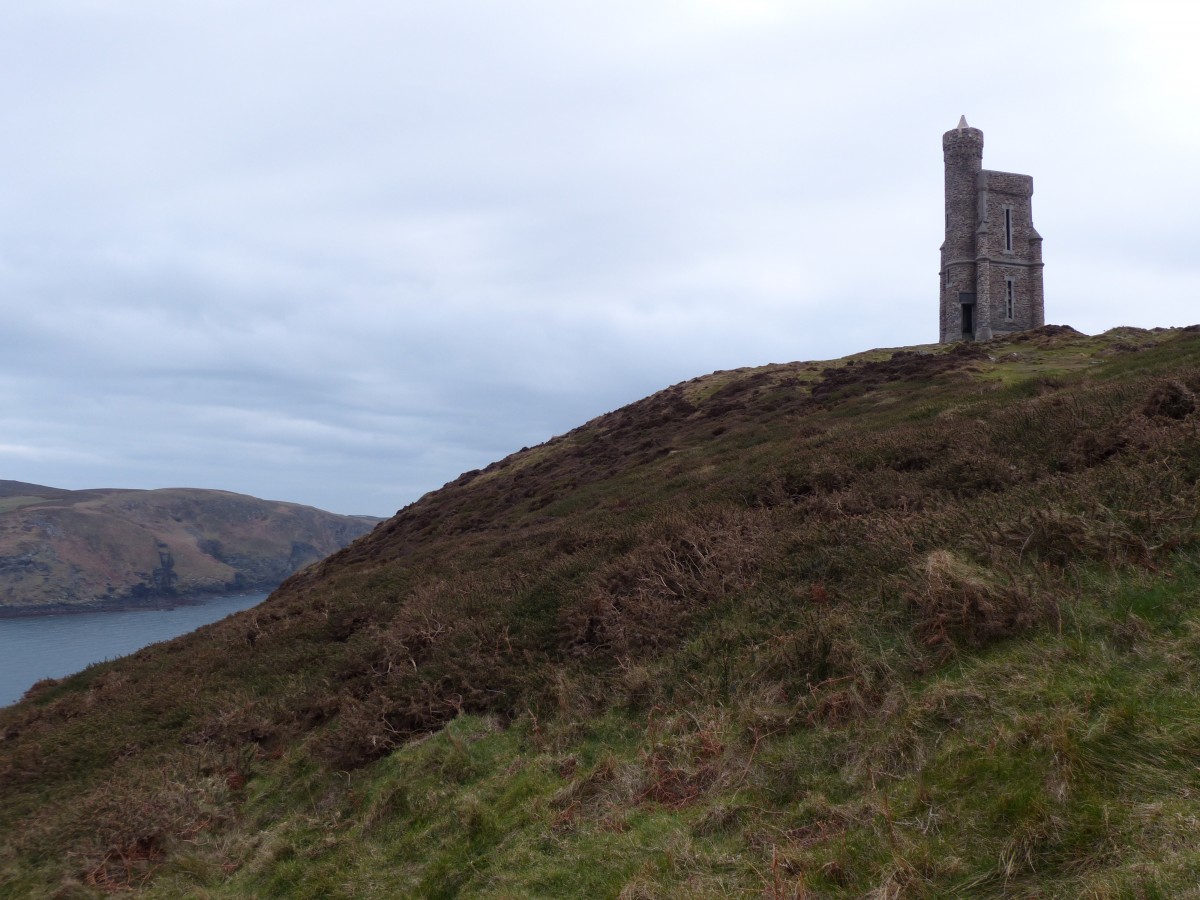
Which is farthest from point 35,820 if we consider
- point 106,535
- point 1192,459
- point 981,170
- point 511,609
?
point 106,535

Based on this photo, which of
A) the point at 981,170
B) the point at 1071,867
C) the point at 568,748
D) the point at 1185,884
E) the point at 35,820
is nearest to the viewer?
the point at 1185,884

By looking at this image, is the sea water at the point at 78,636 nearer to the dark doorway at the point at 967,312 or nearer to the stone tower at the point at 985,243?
the dark doorway at the point at 967,312

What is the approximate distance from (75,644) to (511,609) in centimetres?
8961

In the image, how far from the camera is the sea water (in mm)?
62428

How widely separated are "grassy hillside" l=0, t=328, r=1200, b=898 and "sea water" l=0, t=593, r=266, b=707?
1684 inches

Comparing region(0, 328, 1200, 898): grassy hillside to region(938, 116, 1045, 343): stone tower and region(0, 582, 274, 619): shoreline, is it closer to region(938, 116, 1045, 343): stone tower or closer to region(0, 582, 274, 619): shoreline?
region(938, 116, 1045, 343): stone tower

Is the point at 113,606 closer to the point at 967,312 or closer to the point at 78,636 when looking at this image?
the point at 78,636

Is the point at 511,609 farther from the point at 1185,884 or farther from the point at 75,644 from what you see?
the point at 75,644

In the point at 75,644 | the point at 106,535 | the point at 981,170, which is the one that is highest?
the point at 981,170

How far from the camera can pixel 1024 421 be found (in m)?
12.5

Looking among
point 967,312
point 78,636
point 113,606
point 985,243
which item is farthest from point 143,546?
point 985,243

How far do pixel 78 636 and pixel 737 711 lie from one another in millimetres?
104265

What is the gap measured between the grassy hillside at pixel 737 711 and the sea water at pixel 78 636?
4277cm

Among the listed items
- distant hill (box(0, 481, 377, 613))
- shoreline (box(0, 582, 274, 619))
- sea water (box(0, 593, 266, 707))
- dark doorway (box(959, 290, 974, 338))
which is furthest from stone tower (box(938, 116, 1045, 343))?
distant hill (box(0, 481, 377, 613))
